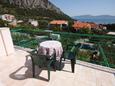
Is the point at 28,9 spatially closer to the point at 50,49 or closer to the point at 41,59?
the point at 50,49

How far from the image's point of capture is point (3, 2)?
92.8 m

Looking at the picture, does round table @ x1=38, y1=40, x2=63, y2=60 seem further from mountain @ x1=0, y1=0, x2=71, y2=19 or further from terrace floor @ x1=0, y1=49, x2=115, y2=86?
mountain @ x1=0, y1=0, x2=71, y2=19

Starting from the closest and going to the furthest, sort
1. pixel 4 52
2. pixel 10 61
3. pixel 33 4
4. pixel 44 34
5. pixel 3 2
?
1. pixel 10 61
2. pixel 4 52
3. pixel 44 34
4. pixel 3 2
5. pixel 33 4

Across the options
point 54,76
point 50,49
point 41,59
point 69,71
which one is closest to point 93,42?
point 69,71

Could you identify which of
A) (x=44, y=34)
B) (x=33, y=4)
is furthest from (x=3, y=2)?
(x=44, y=34)

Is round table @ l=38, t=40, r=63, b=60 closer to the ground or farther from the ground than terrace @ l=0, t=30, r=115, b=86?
farther from the ground

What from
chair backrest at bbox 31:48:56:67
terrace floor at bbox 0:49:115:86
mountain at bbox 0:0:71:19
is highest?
mountain at bbox 0:0:71:19

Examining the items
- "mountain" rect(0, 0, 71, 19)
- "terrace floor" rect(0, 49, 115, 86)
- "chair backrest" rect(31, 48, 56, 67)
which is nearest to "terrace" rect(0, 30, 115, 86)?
"terrace floor" rect(0, 49, 115, 86)

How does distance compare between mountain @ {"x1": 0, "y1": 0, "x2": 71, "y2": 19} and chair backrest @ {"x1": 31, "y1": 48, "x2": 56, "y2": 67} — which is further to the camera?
mountain @ {"x1": 0, "y1": 0, "x2": 71, "y2": 19}

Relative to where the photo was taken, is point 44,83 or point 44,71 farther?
point 44,71

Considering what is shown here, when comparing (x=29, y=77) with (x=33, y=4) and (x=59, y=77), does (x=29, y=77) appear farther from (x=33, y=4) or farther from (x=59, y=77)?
(x=33, y=4)

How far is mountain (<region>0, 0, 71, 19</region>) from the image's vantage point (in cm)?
8856

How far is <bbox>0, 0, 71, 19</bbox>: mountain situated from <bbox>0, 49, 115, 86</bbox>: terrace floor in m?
82.9

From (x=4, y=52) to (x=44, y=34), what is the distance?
5.41ft
